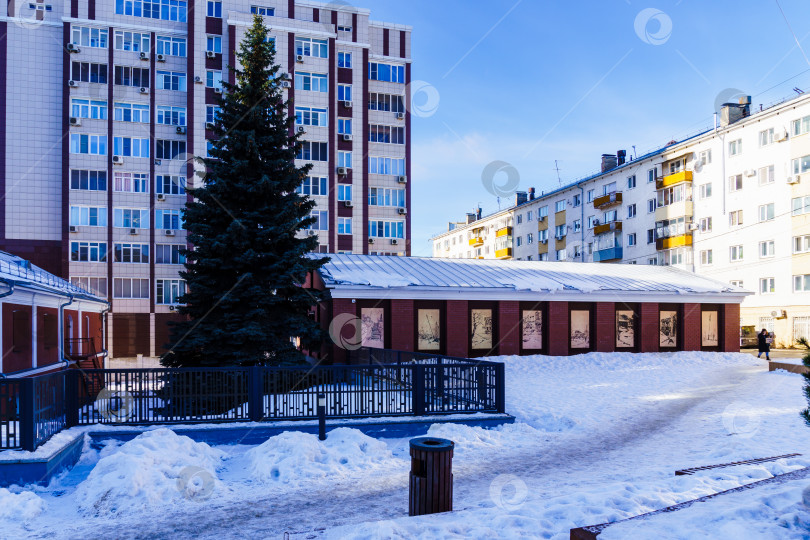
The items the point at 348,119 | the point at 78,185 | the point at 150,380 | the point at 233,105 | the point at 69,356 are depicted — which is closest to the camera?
the point at 150,380

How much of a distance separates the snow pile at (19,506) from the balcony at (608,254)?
58.1 metres

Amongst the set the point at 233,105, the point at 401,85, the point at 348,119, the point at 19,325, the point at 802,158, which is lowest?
the point at 19,325

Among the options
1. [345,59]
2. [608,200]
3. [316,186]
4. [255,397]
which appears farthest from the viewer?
[608,200]

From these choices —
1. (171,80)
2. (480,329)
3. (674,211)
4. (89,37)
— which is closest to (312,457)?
(480,329)

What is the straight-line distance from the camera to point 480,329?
28.3m

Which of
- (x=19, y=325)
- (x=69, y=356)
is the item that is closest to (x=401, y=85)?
(x=69, y=356)

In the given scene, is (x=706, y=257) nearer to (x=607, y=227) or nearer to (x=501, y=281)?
(x=607, y=227)

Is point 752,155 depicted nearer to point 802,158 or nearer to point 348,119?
point 802,158

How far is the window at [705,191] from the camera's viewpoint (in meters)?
50.3

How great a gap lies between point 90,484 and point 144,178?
42.4 meters

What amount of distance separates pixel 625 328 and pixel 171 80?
3989 centimetres

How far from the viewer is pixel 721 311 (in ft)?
108

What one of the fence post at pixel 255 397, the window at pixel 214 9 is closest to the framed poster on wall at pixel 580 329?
the fence post at pixel 255 397

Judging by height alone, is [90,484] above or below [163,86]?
below
